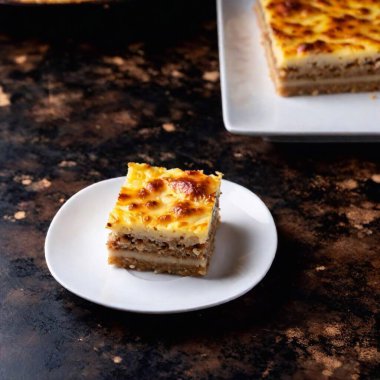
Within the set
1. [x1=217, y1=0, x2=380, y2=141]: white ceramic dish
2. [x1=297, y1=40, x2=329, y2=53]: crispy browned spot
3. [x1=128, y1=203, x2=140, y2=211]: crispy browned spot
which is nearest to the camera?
[x1=128, y1=203, x2=140, y2=211]: crispy browned spot

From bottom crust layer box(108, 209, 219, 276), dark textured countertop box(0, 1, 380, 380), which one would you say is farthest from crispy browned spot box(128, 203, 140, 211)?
dark textured countertop box(0, 1, 380, 380)

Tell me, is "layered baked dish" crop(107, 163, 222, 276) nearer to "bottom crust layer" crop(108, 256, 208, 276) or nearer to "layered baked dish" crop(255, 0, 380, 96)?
"bottom crust layer" crop(108, 256, 208, 276)

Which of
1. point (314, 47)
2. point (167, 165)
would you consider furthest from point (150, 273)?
point (314, 47)

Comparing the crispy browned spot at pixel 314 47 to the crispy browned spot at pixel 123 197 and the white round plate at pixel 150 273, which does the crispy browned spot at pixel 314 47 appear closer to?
the white round plate at pixel 150 273

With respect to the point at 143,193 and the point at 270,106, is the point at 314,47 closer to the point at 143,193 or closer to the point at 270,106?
the point at 270,106

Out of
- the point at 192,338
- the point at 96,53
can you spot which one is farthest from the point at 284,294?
the point at 96,53

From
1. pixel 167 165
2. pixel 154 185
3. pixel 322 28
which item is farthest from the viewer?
pixel 322 28
